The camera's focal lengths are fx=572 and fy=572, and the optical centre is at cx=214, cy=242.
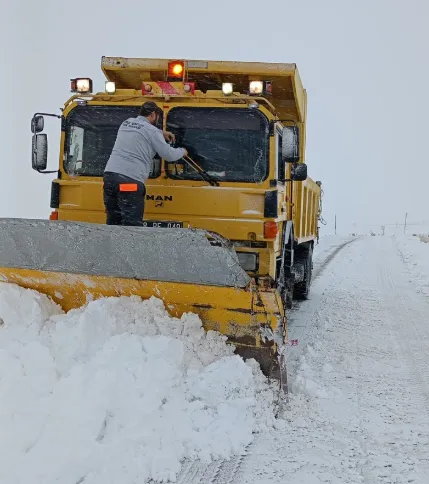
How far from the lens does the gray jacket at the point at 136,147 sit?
500 centimetres

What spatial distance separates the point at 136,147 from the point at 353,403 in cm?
275

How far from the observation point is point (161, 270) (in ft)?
13.1

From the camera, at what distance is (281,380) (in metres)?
3.98

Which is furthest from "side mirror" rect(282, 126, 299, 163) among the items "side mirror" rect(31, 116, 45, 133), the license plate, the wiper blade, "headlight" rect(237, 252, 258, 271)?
"side mirror" rect(31, 116, 45, 133)

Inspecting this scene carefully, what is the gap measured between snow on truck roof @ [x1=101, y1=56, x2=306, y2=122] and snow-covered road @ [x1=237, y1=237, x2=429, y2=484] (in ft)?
9.02

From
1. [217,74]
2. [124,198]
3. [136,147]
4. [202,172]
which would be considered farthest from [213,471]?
[217,74]

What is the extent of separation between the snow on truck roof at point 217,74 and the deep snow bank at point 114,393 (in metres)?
3.12

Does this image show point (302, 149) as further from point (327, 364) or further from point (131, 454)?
point (131, 454)

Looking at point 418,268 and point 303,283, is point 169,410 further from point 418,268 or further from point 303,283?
point 418,268

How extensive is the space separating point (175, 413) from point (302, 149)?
17.6 feet

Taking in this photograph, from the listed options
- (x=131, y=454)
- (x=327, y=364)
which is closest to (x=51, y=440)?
(x=131, y=454)

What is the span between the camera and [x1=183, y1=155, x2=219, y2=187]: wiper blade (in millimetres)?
5383

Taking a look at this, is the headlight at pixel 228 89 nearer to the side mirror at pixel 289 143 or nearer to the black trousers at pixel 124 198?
the side mirror at pixel 289 143

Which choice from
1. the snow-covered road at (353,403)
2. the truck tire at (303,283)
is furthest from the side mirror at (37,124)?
the truck tire at (303,283)
